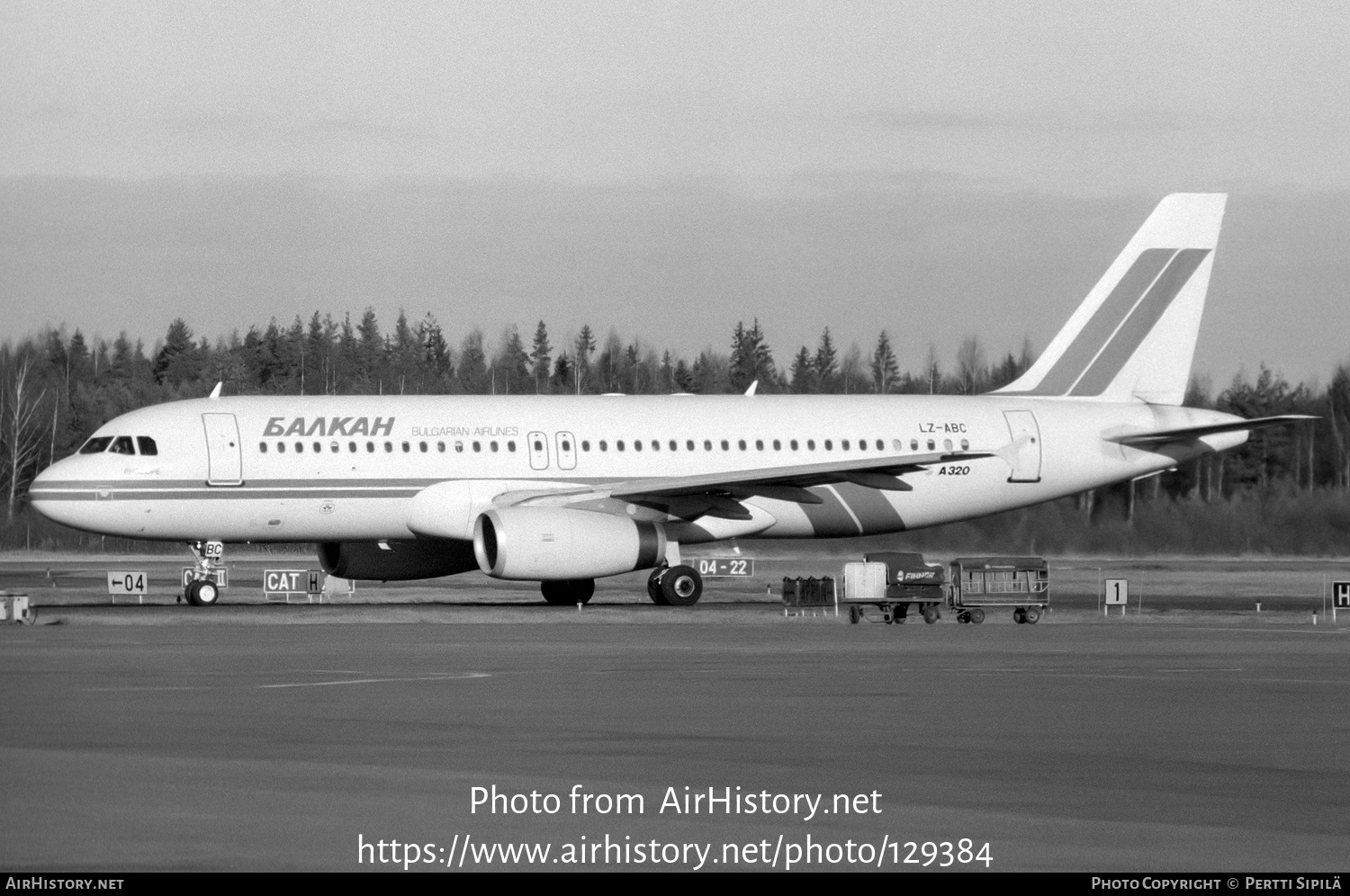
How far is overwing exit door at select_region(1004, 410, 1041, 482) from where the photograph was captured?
38875 mm

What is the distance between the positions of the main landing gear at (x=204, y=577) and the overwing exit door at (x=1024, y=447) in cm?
1456

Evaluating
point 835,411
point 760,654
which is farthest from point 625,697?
point 835,411

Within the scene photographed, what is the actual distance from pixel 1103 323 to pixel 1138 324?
27.4 inches

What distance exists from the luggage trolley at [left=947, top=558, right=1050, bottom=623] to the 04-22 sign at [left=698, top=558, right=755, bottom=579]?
14.0m

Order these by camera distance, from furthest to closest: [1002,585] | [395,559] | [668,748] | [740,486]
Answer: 1. [395,559]
2. [740,486]
3. [1002,585]
4. [668,748]

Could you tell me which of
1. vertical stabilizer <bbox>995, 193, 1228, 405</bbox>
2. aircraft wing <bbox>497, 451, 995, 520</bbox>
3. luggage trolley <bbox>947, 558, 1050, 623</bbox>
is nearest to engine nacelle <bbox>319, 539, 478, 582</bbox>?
aircraft wing <bbox>497, 451, 995, 520</bbox>

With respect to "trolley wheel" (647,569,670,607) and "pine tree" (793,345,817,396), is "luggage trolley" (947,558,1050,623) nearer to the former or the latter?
"trolley wheel" (647,569,670,607)

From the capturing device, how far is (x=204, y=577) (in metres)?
34.7

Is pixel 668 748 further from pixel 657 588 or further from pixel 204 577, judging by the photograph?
pixel 204 577

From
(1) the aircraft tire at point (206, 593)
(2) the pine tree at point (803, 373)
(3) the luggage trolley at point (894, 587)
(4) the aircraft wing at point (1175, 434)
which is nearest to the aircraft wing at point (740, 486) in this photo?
(3) the luggage trolley at point (894, 587)

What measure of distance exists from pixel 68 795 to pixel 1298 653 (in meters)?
15.9

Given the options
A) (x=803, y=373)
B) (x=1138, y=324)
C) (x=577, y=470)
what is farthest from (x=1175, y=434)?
(x=803, y=373)

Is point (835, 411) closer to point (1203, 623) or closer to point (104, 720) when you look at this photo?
point (1203, 623)

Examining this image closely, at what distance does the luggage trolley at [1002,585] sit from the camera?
31.6 metres
